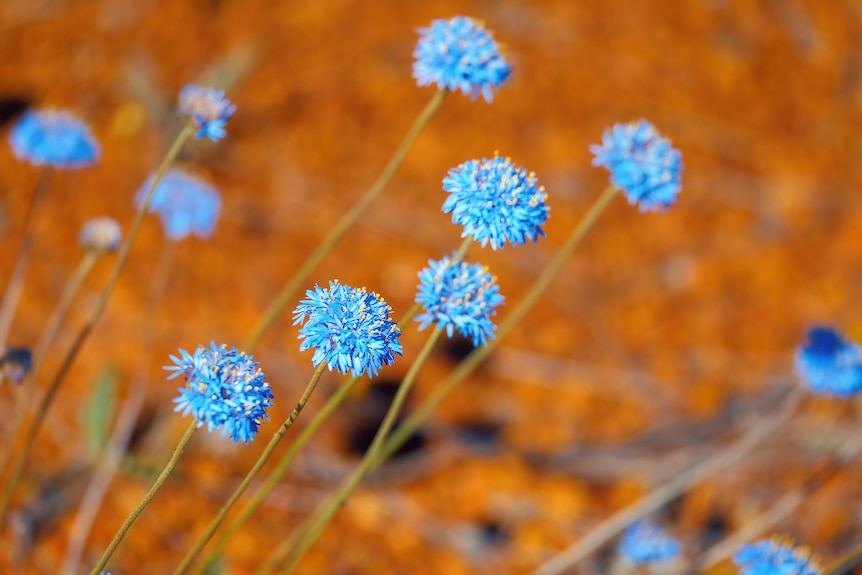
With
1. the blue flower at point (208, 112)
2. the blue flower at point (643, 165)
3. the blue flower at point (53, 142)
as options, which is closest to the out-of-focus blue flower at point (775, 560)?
the blue flower at point (643, 165)

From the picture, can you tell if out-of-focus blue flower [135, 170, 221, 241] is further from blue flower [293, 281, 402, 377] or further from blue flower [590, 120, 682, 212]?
blue flower [293, 281, 402, 377]

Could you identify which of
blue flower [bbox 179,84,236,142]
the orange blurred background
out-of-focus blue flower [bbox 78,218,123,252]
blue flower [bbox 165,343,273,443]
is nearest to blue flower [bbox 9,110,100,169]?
out-of-focus blue flower [bbox 78,218,123,252]

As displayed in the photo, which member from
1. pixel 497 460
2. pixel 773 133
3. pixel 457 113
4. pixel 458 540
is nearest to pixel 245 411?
pixel 458 540

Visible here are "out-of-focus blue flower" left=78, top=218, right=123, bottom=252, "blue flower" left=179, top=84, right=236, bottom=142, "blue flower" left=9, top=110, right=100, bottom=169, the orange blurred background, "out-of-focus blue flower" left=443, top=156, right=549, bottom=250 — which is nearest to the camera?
"out-of-focus blue flower" left=443, top=156, right=549, bottom=250

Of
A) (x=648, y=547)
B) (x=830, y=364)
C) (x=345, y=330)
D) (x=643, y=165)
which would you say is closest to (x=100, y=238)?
(x=345, y=330)

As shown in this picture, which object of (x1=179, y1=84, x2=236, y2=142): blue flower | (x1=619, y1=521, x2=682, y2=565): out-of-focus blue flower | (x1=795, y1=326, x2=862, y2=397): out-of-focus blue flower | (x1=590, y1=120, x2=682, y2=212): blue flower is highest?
(x1=590, y1=120, x2=682, y2=212): blue flower

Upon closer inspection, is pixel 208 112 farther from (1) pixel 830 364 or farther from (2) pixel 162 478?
(1) pixel 830 364
